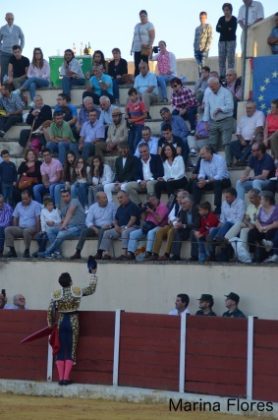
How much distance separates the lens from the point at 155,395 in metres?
16.1

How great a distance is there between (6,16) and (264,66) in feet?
20.0

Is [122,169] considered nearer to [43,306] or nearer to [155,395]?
[43,306]

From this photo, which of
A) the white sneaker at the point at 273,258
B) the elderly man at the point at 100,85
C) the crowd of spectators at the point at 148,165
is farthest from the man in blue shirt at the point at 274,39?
the white sneaker at the point at 273,258

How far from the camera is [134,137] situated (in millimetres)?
19766

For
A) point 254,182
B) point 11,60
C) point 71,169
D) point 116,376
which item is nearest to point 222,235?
point 254,182

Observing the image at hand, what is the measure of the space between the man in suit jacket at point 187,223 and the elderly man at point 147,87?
3855mm

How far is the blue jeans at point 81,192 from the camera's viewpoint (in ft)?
63.7

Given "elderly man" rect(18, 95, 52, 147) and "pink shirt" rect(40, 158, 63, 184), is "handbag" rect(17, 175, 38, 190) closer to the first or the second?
"pink shirt" rect(40, 158, 63, 184)

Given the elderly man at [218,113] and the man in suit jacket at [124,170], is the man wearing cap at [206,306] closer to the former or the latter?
Answer: the man in suit jacket at [124,170]

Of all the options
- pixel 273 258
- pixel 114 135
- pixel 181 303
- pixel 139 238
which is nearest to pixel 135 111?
pixel 114 135

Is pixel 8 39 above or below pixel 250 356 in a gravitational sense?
above

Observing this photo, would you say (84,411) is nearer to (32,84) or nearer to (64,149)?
(64,149)

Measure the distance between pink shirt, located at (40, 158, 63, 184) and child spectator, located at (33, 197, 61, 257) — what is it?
0.64 meters

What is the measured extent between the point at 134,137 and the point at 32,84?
4.04 metres
